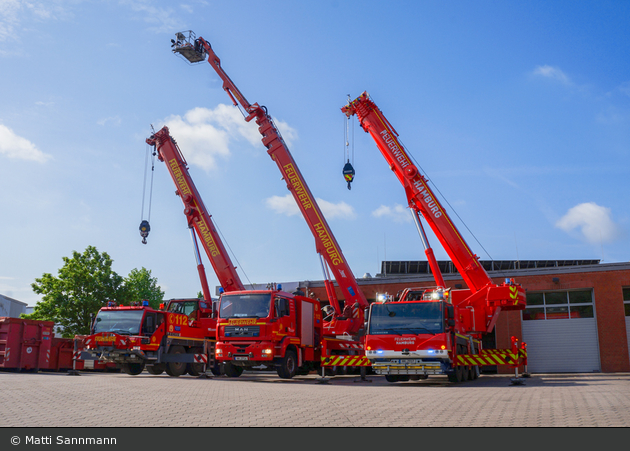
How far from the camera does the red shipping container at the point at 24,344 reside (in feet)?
71.7

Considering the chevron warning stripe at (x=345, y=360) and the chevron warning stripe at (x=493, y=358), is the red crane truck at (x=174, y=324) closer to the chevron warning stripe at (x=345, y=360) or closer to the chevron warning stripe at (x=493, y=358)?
the chevron warning stripe at (x=345, y=360)

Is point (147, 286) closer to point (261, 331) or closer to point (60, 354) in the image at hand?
point (60, 354)

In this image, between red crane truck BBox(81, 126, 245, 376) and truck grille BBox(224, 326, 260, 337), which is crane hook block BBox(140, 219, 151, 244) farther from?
truck grille BBox(224, 326, 260, 337)

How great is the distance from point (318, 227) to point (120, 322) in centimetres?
821

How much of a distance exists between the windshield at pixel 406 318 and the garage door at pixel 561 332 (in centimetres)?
1329

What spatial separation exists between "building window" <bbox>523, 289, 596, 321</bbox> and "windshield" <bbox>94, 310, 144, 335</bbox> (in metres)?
18.1

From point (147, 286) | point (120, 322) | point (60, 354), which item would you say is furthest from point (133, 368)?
point (147, 286)

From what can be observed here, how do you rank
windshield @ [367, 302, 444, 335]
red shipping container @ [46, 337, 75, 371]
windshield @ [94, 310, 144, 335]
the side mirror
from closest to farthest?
1. windshield @ [367, 302, 444, 335]
2. windshield @ [94, 310, 144, 335]
3. the side mirror
4. red shipping container @ [46, 337, 75, 371]

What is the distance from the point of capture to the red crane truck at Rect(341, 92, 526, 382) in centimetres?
1576

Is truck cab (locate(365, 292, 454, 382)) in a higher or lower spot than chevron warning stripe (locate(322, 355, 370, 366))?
higher

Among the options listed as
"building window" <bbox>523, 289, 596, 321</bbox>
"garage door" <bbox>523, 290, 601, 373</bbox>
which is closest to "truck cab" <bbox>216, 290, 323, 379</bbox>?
"garage door" <bbox>523, 290, 601, 373</bbox>

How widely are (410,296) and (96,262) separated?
28109 millimetres

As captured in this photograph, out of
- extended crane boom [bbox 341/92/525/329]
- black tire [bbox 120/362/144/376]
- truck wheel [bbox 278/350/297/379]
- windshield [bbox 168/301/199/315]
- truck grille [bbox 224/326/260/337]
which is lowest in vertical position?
black tire [bbox 120/362/144/376]
